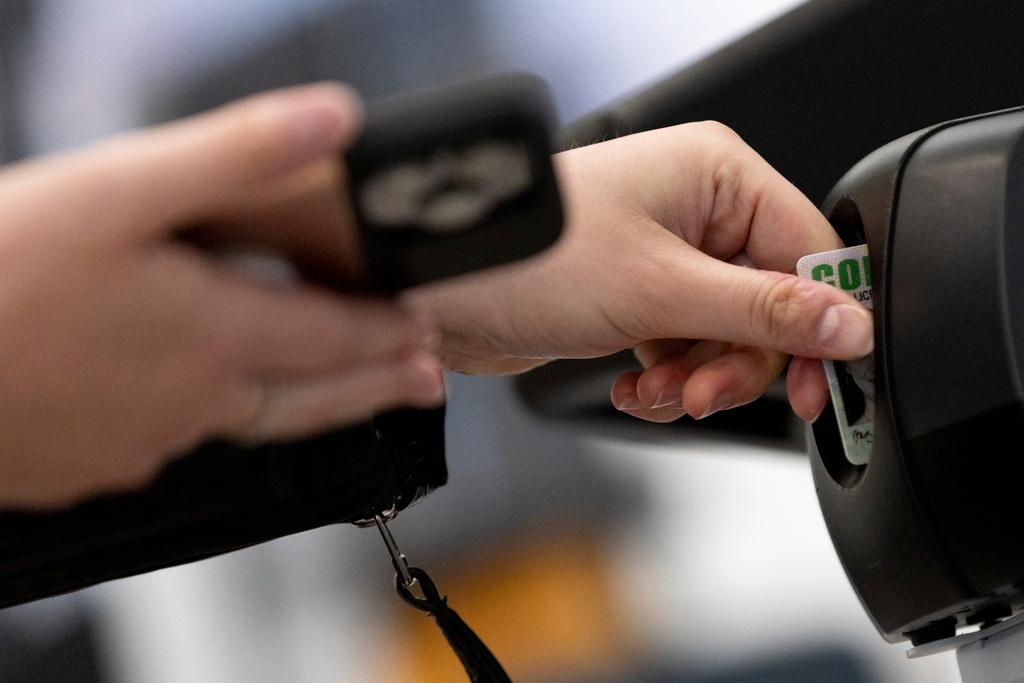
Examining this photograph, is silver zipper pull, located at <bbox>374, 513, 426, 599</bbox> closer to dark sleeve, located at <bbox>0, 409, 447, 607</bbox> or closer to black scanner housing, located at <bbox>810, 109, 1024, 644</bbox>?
dark sleeve, located at <bbox>0, 409, 447, 607</bbox>

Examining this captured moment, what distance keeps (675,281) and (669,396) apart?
148 mm

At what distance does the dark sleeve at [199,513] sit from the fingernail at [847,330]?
10.4 inches

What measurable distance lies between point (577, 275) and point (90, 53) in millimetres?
2351

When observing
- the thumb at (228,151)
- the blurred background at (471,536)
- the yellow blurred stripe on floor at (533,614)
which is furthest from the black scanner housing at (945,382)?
the yellow blurred stripe on floor at (533,614)

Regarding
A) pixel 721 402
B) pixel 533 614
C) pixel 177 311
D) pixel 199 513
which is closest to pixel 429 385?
pixel 177 311

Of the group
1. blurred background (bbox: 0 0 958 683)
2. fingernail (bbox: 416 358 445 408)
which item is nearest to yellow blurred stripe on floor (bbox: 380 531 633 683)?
blurred background (bbox: 0 0 958 683)

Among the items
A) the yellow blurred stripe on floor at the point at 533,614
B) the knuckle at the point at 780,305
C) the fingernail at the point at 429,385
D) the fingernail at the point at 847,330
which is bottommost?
the yellow blurred stripe on floor at the point at 533,614

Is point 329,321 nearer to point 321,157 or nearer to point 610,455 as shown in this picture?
point 321,157

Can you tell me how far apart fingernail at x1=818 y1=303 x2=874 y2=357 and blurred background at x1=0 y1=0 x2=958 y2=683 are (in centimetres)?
159

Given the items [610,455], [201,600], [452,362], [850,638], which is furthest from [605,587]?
[452,362]

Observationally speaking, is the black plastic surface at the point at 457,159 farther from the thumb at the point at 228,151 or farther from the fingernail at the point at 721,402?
the fingernail at the point at 721,402

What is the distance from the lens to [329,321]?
41 centimetres

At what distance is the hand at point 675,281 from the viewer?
28.2 inches

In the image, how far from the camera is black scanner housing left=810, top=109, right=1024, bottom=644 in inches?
22.9
